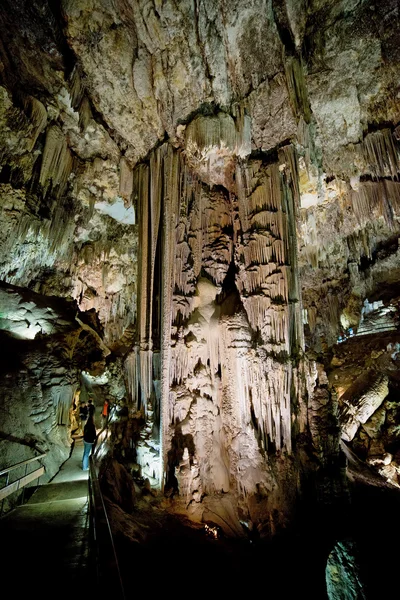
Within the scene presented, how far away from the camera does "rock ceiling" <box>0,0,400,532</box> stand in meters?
5.96

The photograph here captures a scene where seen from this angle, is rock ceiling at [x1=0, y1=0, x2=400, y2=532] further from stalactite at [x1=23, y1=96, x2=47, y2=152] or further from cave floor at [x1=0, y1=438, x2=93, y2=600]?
cave floor at [x1=0, y1=438, x2=93, y2=600]

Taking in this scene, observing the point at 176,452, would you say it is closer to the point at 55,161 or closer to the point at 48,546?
the point at 48,546

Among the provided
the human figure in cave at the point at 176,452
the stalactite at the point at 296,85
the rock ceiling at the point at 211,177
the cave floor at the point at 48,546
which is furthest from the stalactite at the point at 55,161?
the cave floor at the point at 48,546

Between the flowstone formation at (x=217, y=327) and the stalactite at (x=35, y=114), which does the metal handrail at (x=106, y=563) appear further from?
the stalactite at (x=35, y=114)

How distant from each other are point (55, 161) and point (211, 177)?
4.19 meters

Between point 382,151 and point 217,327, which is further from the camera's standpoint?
point 382,151

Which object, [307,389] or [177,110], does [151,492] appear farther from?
[177,110]

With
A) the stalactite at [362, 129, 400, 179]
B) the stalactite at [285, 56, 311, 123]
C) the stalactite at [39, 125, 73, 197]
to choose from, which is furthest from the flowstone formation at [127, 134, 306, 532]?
the stalactite at [39, 125, 73, 197]

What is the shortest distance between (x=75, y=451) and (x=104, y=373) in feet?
16.9

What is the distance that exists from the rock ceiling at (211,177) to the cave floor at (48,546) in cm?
224

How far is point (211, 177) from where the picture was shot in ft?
28.2

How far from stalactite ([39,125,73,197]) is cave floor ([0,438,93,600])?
24.8 feet

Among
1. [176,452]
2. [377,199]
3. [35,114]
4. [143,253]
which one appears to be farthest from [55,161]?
[377,199]

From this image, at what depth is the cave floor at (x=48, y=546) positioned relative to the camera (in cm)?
274
